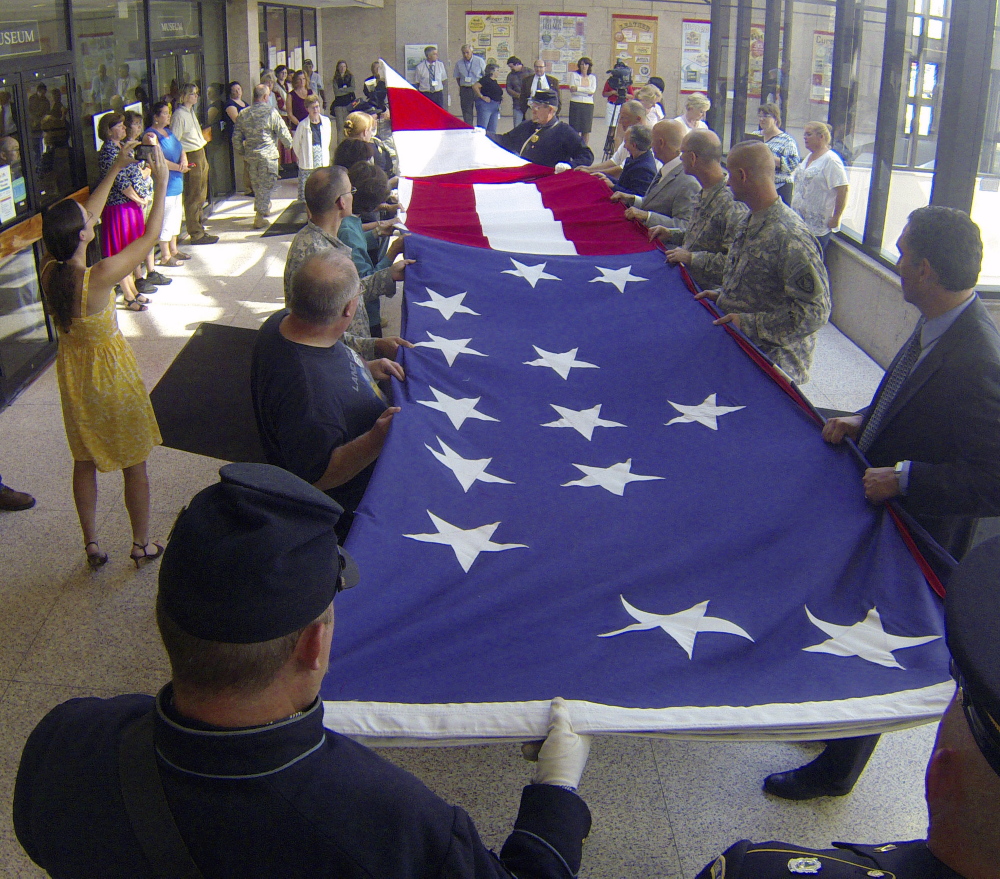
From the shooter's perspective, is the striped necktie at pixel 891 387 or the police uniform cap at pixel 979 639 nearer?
the police uniform cap at pixel 979 639

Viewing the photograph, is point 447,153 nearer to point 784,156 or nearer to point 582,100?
point 784,156

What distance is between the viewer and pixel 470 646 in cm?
195

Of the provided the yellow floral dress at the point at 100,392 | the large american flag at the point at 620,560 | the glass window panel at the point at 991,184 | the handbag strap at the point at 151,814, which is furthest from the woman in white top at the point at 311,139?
the handbag strap at the point at 151,814

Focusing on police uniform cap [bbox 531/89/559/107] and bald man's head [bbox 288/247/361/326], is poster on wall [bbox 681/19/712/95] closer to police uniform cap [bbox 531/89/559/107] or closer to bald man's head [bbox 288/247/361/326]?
police uniform cap [bbox 531/89/559/107]

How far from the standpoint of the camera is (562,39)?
18062mm

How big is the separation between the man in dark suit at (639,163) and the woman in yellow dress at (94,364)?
3076mm

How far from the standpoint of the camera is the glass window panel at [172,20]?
27.5 ft

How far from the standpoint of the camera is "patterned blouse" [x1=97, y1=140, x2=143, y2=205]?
634 centimetres

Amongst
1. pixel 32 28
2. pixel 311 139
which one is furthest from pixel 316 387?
pixel 311 139

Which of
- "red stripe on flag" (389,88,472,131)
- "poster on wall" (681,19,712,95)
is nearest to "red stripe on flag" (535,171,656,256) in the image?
"red stripe on flag" (389,88,472,131)

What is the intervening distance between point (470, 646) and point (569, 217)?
3602mm

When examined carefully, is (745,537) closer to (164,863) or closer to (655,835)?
(655,835)

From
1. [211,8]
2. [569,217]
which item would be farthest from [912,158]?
[211,8]

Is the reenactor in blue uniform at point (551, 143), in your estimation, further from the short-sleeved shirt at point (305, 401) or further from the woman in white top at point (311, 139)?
the short-sleeved shirt at point (305, 401)
